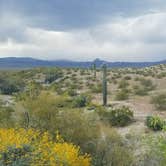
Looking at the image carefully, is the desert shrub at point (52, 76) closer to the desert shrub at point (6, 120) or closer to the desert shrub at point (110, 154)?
the desert shrub at point (6, 120)

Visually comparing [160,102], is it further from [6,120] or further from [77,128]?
[77,128]

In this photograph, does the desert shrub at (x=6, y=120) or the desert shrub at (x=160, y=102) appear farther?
the desert shrub at (x=160, y=102)

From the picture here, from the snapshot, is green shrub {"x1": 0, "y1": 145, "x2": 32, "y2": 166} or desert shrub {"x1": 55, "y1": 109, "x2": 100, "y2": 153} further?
desert shrub {"x1": 55, "y1": 109, "x2": 100, "y2": 153}

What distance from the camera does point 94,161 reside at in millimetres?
15734

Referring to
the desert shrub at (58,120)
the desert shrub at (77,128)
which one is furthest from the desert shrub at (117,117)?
the desert shrub at (77,128)

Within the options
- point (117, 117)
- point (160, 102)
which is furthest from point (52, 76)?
point (117, 117)

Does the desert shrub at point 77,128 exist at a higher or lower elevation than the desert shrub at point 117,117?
higher

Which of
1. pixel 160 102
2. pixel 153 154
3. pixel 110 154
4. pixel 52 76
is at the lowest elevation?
pixel 52 76

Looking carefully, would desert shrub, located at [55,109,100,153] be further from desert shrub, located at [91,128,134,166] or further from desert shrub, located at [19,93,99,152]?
desert shrub, located at [91,128,134,166]

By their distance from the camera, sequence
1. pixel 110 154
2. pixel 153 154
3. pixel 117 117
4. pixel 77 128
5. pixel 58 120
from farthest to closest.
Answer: pixel 117 117 < pixel 58 120 < pixel 77 128 < pixel 110 154 < pixel 153 154

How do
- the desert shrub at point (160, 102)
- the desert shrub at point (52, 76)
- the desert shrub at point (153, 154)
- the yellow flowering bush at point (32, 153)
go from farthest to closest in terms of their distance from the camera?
1. the desert shrub at point (52, 76)
2. the desert shrub at point (160, 102)
3. the desert shrub at point (153, 154)
4. the yellow flowering bush at point (32, 153)

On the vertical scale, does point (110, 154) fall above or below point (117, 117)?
above

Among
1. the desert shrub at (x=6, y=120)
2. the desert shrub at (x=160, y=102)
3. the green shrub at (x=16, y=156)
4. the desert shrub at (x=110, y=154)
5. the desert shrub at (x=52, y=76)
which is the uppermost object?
the green shrub at (x=16, y=156)

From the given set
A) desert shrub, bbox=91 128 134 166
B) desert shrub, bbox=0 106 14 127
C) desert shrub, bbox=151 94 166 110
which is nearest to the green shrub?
desert shrub, bbox=91 128 134 166
